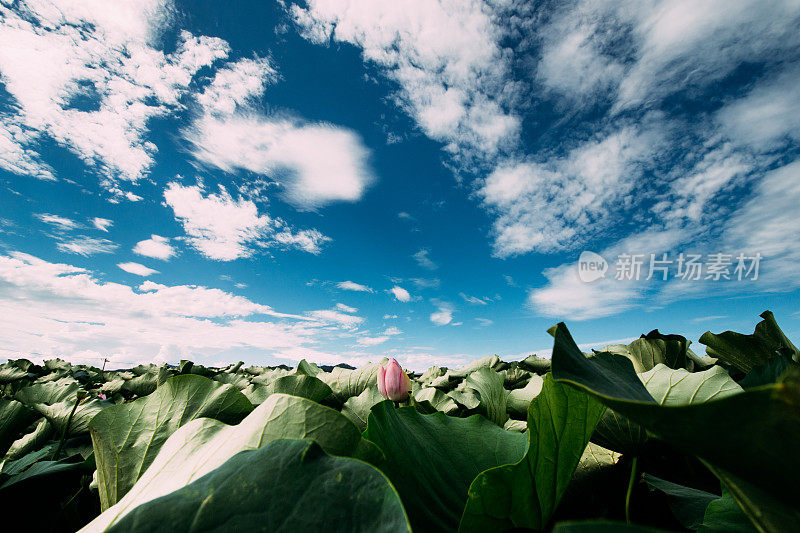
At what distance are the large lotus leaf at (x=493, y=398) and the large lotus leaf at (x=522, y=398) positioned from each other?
0.02m

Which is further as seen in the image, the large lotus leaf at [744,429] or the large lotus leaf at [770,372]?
the large lotus leaf at [770,372]

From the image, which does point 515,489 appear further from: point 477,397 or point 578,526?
point 477,397

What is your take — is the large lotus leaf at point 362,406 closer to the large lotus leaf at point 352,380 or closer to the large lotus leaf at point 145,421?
the large lotus leaf at point 352,380

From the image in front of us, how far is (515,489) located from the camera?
52cm

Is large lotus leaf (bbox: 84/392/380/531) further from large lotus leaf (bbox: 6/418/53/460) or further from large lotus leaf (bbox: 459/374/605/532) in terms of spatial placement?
large lotus leaf (bbox: 6/418/53/460)

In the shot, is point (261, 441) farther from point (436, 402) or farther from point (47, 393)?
point (47, 393)

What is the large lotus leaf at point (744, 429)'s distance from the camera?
0.26 m

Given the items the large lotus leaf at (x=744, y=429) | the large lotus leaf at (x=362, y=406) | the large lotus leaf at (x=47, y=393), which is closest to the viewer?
the large lotus leaf at (x=744, y=429)

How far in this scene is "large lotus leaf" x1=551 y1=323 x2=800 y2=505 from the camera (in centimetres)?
26

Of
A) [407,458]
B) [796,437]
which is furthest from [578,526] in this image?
[407,458]

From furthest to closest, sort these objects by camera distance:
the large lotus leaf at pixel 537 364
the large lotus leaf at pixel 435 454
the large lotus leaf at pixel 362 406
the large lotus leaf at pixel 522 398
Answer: the large lotus leaf at pixel 537 364, the large lotus leaf at pixel 362 406, the large lotus leaf at pixel 522 398, the large lotus leaf at pixel 435 454

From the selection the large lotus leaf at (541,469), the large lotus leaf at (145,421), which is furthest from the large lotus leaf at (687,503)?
the large lotus leaf at (145,421)

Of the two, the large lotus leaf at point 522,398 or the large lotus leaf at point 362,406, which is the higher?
the large lotus leaf at point 522,398

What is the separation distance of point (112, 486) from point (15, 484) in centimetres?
44
